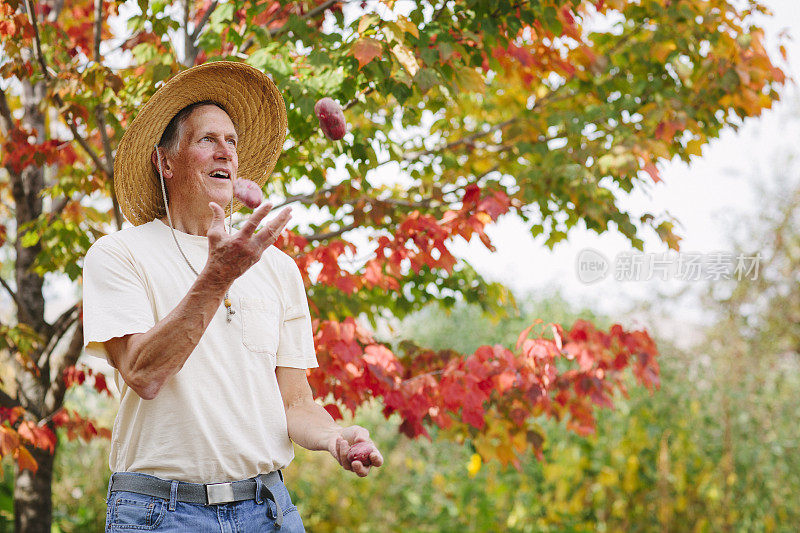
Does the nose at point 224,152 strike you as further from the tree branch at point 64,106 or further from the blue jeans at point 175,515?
the tree branch at point 64,106

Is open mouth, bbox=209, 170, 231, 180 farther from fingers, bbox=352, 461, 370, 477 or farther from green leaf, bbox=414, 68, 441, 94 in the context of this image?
green leaf, bbox=414, 68, 441, 94

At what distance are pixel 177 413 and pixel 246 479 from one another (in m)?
0.19

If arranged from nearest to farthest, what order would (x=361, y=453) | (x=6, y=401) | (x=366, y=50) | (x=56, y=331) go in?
(x=361, y=453) < (x=366, y=50) < (x=6, y=401) < (x=56, y=331)

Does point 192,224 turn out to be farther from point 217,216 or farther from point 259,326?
point 217,216

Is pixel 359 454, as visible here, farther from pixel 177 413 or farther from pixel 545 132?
pixel 545 132

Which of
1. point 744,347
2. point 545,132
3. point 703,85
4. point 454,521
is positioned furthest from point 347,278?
point 744,347

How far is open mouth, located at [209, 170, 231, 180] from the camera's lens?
1588mm

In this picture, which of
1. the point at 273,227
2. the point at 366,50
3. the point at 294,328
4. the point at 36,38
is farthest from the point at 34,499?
the point at 273,227

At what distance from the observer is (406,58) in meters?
2.30

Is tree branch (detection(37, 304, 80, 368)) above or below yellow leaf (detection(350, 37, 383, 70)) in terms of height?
below

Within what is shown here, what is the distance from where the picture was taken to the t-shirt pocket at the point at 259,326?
1498 millimetres

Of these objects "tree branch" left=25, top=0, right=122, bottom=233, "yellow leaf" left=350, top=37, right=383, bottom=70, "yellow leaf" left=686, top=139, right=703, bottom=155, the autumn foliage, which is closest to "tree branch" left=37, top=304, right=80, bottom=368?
the autumn foliage

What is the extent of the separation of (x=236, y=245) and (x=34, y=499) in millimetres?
2534

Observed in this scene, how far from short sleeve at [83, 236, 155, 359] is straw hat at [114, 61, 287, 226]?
0.31m
